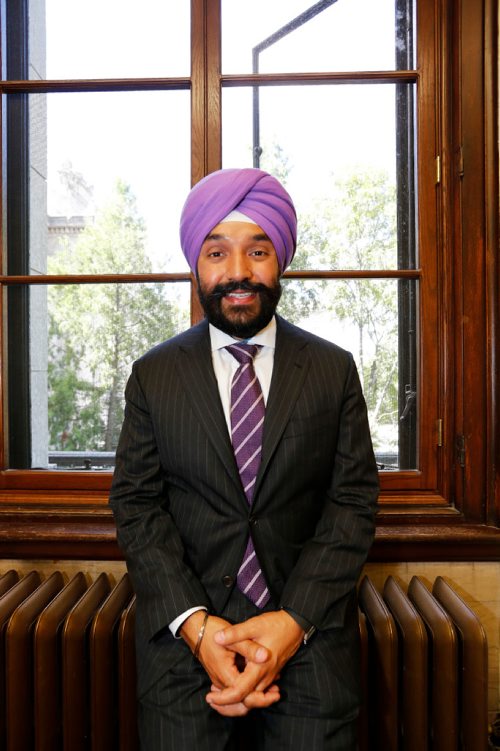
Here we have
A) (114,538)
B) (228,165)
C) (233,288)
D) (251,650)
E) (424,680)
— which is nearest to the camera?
(251,650)

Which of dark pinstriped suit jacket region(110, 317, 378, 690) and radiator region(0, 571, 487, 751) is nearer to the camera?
dark pinstriped suit jacket region(110, 317, 378, 690)

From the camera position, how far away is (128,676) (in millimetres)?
1183

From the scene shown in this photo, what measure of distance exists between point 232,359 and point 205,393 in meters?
0.11

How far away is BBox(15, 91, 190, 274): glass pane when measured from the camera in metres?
1.55

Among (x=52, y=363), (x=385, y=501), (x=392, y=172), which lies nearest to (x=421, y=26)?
(x=392, y=172)

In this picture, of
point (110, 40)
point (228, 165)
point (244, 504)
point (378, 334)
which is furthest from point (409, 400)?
point (110, 40)

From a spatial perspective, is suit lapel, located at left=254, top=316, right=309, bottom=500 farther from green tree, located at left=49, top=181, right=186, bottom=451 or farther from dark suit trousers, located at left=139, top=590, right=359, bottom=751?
green tree, located at left=49, top=181, right=186, bottom=451

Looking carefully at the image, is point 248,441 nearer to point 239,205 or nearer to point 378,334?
point 239,205

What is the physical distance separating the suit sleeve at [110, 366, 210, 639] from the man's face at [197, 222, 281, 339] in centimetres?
24

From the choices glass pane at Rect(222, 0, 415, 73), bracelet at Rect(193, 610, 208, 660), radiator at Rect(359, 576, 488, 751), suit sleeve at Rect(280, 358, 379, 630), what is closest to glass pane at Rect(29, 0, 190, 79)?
glass pane at Rect(222, 0, 415, 73)

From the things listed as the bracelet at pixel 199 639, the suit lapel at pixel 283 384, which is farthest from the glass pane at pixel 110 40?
the bracelet at pixel 199 639

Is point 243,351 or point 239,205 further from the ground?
point 239,205

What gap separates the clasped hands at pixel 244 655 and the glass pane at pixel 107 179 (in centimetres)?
98

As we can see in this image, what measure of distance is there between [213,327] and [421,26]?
1081 millimetres
